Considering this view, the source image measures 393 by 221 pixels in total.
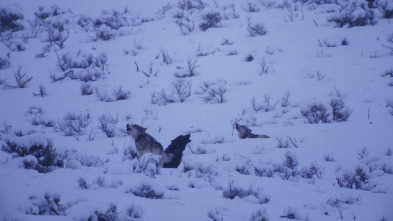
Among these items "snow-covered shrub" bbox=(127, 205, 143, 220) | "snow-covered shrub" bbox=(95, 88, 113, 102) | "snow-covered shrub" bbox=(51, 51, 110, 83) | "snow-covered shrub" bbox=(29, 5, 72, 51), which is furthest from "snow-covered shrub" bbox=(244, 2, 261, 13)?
"snow-covered shrub" bbox=(127, 205, 143, 220)

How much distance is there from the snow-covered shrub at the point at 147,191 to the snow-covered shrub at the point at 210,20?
29.2 ft

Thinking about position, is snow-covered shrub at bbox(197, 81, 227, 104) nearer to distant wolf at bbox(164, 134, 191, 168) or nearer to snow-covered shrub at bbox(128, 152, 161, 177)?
distant wolf at bbox(164, 134, 191, 168)

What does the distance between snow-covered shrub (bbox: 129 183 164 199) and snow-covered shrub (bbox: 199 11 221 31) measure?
890 centimetres

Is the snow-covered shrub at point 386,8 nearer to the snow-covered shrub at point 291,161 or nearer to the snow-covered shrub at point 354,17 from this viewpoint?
the snow-covered shrub at point 354,17

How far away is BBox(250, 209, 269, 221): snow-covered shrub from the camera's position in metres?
2.92

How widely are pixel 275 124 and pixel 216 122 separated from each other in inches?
38.8

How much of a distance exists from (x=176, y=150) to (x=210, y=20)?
319 inches

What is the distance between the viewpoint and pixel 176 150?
460 cm

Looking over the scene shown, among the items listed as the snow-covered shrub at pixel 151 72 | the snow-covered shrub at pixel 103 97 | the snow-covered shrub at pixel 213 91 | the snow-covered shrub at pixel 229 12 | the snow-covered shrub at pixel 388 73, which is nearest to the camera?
the snow-covered shrub at pixel 213 91

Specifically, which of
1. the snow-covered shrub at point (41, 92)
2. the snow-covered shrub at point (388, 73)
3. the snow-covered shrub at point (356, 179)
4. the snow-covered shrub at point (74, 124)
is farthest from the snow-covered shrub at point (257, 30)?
the snow-covered shrub at point (356, 179)

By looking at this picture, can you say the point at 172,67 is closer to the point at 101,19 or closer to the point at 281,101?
the point at 281,101

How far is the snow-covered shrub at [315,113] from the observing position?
5.68 meters

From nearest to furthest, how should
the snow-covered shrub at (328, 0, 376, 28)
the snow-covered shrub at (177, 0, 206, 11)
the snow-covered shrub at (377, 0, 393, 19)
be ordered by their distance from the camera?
the snow-covered shrub at (328, 0, 376, 28) → the snow-covered shrub at (377, 0, 393, 19) → the snow-covered shrub at (177, 0, 206, 11)

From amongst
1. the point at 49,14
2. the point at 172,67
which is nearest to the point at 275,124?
the point at 172,67
